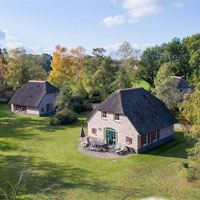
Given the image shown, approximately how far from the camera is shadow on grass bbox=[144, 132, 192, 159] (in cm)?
2427

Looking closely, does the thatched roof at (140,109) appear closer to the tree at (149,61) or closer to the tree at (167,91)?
the tree at (167,91)

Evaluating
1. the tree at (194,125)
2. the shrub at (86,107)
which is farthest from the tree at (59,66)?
the tree at (194,125)

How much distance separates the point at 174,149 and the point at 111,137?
7579 millimetres

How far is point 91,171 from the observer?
2019 cm

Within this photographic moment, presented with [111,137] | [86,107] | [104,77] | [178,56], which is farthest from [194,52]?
[111,137]

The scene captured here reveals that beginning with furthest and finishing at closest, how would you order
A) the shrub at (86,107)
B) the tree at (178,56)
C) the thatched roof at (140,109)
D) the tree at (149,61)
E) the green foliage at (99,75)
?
the tree at (149,61), the tree at (178,56), the green foliage at (99,75), the shrub at (86,107), the thatched roof at (140,109)

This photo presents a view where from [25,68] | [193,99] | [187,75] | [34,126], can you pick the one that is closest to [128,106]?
[193,99]

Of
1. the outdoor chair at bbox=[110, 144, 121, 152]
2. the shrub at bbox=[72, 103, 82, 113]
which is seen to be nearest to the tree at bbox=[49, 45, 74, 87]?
the shrub at bbox=[72, 103, 82, 113]

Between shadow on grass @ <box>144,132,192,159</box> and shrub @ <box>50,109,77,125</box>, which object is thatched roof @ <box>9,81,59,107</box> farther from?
shadow on grass @ <box>144,132,192,159</box>

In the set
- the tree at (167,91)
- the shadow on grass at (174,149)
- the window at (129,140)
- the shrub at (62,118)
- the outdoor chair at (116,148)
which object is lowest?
the shadow on grass at (174,149)

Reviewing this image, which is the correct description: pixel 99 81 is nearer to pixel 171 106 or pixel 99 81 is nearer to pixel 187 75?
pixel 171 106

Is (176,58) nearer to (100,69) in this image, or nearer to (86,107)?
(100,69)

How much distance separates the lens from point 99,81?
2010 inches

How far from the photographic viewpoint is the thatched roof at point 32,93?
146 feet
